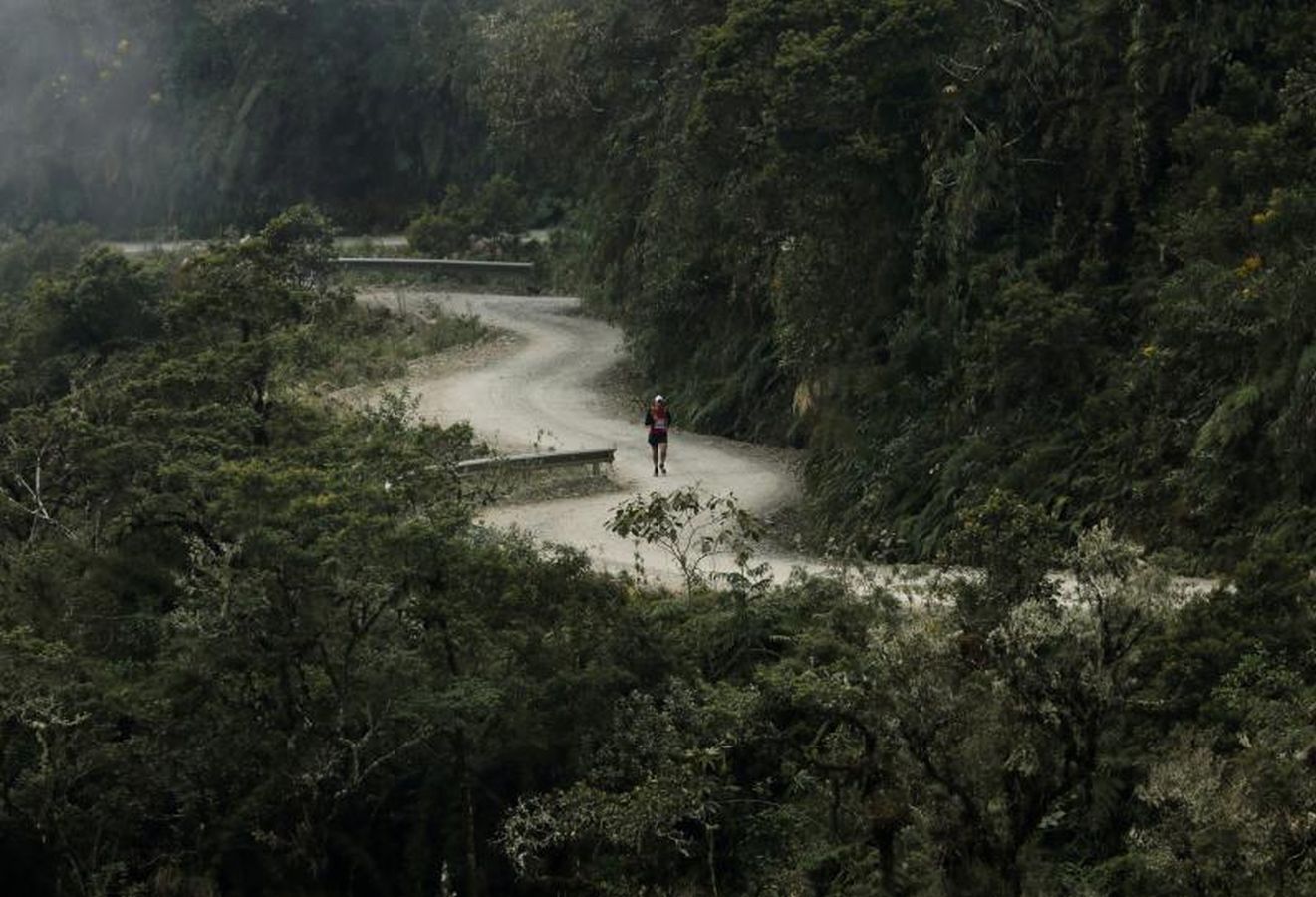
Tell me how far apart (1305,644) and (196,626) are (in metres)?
8.50

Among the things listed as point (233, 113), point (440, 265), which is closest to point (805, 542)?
point (440, 265)

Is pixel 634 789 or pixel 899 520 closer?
pixel 634 789

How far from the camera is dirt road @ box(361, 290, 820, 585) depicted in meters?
23.7

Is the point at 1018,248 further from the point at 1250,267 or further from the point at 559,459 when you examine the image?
the point at 559,459

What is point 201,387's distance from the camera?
22.8 m

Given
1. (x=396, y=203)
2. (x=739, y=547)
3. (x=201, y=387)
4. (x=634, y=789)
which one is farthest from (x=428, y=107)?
(x=634, y=789)

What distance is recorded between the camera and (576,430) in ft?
98.4

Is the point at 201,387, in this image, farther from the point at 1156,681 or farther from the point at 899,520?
the point at 1156,681

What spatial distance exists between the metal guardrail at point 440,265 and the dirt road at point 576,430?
331 centimetres

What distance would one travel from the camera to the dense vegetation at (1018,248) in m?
20.2

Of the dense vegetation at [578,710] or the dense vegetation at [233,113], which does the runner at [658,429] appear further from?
the dense vegetation at [233,113]

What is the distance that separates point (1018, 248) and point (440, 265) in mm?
24166

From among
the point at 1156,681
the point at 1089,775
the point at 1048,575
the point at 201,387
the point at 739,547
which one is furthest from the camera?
the point at 201,387

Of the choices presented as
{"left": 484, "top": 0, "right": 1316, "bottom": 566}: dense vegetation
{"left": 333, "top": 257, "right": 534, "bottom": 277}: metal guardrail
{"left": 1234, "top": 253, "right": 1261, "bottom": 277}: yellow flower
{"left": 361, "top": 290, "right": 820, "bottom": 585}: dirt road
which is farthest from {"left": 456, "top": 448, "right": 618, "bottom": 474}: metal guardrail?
{"left": 333, "top": 257, "right": 534, "bottom": 277}: metal guardrail
